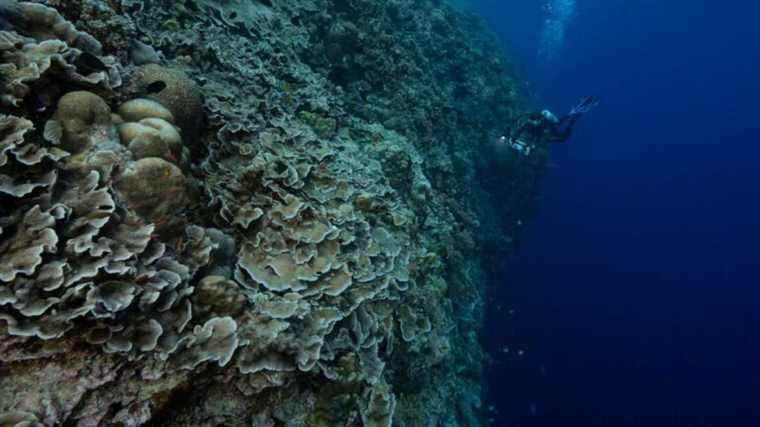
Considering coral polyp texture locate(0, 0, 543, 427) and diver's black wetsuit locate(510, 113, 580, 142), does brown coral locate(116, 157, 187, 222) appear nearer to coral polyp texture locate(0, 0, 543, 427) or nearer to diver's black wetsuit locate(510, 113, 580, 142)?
coral polyp texture locate(0, 0, 543, 427)

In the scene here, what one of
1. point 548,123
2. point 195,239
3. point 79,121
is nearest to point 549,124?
point 548,123

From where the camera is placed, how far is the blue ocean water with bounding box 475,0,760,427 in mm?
21078

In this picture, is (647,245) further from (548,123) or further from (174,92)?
(174,92)

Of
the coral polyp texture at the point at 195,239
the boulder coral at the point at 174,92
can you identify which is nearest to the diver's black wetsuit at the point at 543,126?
the coral polyp texture at the point at 195,239

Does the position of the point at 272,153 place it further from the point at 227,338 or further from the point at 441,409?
the point at 441,409

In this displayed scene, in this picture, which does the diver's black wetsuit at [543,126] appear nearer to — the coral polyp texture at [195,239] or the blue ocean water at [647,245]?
the blue ocean water at [647,245]

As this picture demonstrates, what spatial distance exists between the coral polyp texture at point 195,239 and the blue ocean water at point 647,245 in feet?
40.3

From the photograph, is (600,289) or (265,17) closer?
(265,17)

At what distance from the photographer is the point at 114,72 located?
326cm

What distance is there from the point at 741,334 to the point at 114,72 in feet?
183

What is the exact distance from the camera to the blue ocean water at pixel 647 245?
69.2ft

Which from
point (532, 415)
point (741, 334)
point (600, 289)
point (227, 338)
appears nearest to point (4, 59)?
point (227, 338)

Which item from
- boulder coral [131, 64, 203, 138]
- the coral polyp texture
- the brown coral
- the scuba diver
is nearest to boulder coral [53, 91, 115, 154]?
the coral polyp texture

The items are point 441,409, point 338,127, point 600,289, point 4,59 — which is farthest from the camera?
point 600,289
